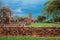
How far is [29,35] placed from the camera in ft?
37.4

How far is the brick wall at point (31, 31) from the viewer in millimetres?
11102

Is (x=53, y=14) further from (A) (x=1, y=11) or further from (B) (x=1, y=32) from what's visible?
(B) (x=1, y=32)

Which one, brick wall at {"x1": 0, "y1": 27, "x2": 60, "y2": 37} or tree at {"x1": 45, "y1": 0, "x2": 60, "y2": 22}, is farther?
tree at {"x1": 45, "y1": 0, "x2": 60, "y2": 22}

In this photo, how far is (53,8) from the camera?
1280 inches

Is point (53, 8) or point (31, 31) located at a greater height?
point (53, 8)

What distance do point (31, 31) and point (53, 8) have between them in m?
21.7

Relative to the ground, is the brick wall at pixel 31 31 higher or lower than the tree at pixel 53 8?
lower

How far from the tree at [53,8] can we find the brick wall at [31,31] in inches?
811

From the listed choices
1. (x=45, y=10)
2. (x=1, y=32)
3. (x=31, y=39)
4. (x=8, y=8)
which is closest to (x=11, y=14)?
(x=8, y=8)

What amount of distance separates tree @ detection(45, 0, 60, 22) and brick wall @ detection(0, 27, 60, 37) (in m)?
20.6

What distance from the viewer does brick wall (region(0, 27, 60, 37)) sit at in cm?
1110

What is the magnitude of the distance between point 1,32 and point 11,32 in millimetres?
648

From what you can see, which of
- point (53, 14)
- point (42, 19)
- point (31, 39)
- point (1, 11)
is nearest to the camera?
point (31, 39)

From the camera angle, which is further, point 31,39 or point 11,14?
point 11,14
